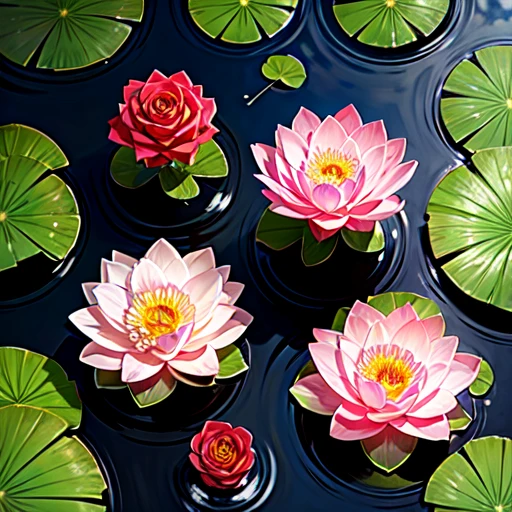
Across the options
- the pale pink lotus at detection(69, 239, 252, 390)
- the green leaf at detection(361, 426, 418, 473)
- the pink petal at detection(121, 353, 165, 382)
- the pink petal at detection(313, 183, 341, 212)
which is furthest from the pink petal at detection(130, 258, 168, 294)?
the green leaf at detection(361, 426, 418, 473)

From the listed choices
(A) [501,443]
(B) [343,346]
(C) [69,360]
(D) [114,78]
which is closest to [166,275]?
(C) [69,360]

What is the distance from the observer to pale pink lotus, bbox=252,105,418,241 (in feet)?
4.83

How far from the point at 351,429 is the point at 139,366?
1.36 feet

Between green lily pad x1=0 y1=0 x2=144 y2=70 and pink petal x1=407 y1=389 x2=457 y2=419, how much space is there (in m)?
A: 1.11

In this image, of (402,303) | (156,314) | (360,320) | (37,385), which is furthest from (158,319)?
(402,303)

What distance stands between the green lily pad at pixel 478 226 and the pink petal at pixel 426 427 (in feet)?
1.04

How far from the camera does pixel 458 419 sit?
1427mm

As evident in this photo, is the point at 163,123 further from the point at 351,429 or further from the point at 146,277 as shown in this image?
the point at 351,429

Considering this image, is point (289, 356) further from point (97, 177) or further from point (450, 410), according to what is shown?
point (97, 177)

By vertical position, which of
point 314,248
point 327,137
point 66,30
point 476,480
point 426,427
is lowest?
point 476,480

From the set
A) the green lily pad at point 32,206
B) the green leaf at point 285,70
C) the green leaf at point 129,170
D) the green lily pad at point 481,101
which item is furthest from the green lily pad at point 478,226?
the green lily pad at point 32,206

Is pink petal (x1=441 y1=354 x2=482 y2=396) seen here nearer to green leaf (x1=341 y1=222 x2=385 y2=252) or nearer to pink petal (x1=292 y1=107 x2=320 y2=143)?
green leaf (x1=341 y1=222 x2=385 y2=252)

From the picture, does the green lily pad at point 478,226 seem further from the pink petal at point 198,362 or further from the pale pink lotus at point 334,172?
the pink petal at point 198,362

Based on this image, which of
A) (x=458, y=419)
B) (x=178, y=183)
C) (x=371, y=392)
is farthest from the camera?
(x=178, y=183)
